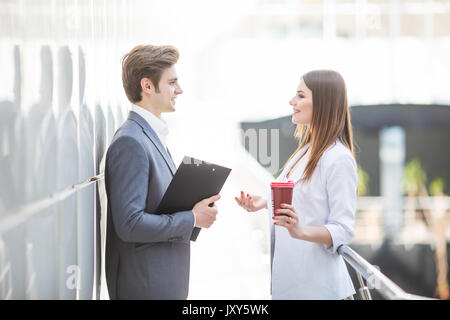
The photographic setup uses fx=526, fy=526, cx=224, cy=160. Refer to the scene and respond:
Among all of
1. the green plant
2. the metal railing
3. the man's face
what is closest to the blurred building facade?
the man's face

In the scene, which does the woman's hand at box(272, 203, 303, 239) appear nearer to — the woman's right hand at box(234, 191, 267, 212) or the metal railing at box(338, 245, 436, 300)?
the metal railing at box(338, 245, 436, 300)

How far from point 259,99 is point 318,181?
32.6ft

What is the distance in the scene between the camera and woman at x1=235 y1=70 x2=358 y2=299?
5.96 ft

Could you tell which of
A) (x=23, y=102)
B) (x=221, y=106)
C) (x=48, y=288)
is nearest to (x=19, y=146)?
(x=23, y=102)

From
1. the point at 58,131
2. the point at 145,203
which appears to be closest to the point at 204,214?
the point at 145,203

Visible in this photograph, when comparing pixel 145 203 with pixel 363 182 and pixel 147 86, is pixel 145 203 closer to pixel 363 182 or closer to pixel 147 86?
pixel 147 86

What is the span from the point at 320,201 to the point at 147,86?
2.48ft

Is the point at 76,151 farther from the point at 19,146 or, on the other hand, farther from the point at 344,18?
the point at 344,18

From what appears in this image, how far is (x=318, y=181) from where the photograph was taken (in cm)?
190

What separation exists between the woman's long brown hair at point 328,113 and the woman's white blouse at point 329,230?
4 cm

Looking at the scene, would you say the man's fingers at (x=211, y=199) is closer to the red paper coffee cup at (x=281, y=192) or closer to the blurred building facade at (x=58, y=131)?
the red paper coffee cup at (x=281, y=192)

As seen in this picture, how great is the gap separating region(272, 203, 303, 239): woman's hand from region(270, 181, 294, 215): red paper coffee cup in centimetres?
2

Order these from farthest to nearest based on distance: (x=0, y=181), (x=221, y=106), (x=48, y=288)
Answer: (x=221, y=106)
(x=48, y=288)
(x=0, y=181)
